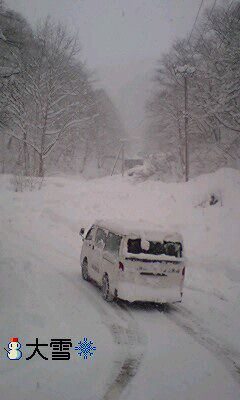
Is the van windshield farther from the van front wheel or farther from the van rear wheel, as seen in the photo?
the van rear wheel

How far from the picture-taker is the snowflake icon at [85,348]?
23.4ft

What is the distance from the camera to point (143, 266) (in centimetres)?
1037

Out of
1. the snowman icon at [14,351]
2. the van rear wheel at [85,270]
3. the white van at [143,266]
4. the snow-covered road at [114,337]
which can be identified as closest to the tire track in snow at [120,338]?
the snow-covered road at [114,337]

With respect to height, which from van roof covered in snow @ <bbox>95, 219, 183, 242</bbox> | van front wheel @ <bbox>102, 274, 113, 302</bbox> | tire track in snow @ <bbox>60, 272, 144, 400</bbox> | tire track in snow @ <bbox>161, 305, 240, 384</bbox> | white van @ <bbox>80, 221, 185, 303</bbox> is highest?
van roof covered in snow @ <bbox>95, 219, 183, 242</bbox>

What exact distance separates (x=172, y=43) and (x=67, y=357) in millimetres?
41420

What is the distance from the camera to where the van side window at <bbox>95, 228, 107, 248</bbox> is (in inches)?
478

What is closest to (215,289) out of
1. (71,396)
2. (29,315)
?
(29,315)

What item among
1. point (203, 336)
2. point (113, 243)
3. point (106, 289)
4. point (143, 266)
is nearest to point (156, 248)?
point (143, 266)

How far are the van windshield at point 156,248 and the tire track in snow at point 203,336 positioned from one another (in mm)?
1603

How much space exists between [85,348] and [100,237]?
5428 millimetres

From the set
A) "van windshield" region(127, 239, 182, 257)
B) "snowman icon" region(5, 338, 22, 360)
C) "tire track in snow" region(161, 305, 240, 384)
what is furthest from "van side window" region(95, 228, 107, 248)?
"snowman icon" region(5, 338, 22, 360)

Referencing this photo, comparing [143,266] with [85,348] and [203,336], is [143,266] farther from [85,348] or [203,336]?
[85,348]

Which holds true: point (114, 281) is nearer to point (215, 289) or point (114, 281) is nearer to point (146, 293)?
point (146, 293)

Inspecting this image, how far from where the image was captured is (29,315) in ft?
27.4
